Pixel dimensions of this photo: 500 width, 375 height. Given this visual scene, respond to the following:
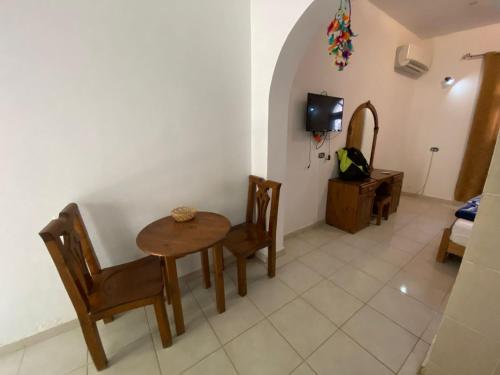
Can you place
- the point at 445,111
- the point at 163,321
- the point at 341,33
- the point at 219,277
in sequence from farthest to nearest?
the point at 445,111 < the point at 219,277 < the point at 341,33 < the point at 163,321

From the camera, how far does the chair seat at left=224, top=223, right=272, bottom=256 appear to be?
165 centimetres

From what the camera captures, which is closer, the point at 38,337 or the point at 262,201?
the point at 38,337

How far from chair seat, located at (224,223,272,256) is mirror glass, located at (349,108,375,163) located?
6.67 feet

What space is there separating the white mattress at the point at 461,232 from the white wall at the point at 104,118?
2357 mm

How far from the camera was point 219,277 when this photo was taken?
1.49 metres

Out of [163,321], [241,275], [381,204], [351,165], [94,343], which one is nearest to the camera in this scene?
[94,343]

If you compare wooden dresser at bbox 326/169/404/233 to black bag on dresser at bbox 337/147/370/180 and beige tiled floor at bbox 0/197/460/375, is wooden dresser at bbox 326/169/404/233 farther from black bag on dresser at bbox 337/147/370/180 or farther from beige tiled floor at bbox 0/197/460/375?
beige tiled floor at bbox 0/197/460/375

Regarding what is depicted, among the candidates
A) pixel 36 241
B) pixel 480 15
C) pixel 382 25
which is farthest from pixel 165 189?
pixel 480 15

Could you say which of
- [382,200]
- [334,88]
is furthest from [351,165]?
[334,88]

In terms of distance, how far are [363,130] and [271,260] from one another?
2.48m

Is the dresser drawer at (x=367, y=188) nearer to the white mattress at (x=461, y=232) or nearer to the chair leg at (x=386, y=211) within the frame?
the chair leg at (x=386, y=211)

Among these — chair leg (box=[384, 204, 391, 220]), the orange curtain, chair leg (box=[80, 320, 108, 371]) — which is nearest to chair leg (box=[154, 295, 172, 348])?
chair leg (box=[80, 320, 108, 371])

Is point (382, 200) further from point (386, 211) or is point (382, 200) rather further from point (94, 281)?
point (94, 281)

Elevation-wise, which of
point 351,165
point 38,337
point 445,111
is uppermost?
point 445,111
